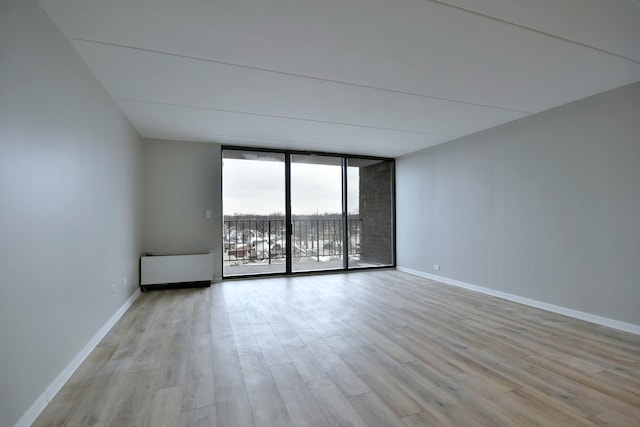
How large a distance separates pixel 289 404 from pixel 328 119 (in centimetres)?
307

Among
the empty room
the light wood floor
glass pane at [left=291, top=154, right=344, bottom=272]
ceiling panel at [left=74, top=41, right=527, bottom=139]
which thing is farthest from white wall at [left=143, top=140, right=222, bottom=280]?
ceiling panel at [left=74, top=41, right=527, bottom=139]

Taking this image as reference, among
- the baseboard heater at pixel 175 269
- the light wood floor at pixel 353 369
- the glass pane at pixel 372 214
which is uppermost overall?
the glass pane at pixel 372 214

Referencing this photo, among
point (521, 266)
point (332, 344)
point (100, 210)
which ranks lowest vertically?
point (332, 344)

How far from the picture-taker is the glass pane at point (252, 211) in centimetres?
534

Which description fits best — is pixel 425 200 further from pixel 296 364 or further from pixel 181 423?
pixel 181 423

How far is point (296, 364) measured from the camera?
220 cm

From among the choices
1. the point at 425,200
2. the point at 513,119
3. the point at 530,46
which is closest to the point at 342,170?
the point at 425,200

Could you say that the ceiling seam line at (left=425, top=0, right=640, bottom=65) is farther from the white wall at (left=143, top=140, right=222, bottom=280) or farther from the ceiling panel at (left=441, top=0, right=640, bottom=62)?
the white wall at (left=143, top=140, right=222, bottom=280)

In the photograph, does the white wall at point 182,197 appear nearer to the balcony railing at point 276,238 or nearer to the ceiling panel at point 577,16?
the balcony railing at point 276,238

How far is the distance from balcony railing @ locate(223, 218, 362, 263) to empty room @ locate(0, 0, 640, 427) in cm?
50

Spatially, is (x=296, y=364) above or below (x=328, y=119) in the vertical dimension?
below

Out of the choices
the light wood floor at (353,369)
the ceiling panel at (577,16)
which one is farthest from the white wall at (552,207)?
the ceiling panel at (577,16)

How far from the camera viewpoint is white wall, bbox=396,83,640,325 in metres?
2.89

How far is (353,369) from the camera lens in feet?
6.95
